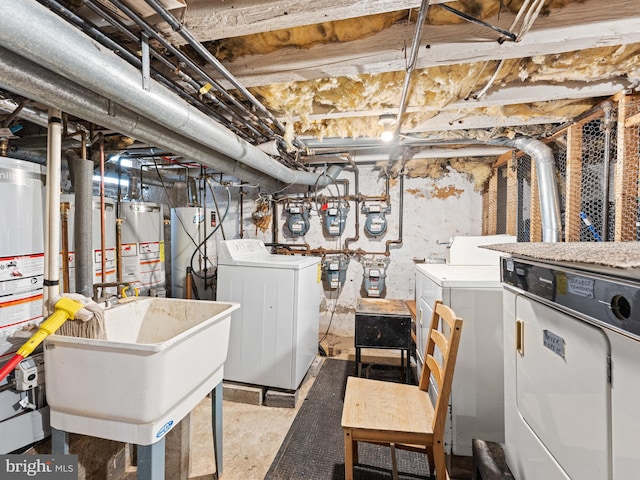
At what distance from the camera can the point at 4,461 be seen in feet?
4.01

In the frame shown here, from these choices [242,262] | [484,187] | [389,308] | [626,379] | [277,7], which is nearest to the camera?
[626,379]

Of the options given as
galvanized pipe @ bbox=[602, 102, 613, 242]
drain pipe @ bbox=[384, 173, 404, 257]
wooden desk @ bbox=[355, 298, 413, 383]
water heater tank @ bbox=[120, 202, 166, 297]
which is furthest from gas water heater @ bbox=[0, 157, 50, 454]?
drain pipe @ bbox=[384, 173, 404, 257]

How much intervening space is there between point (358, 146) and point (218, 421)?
237 centimetres

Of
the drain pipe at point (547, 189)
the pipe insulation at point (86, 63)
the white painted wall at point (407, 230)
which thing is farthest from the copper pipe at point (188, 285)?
the drain pipe at point (547, 189)

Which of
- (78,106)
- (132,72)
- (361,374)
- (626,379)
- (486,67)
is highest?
(486,67)

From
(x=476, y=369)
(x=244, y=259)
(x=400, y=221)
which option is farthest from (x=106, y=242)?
(x=400, y=221)

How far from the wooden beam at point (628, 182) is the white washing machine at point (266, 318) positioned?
1997 millimetres

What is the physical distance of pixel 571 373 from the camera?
0.79 meters

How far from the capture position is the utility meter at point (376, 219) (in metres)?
3.70

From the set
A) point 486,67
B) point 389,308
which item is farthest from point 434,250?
point 486,67

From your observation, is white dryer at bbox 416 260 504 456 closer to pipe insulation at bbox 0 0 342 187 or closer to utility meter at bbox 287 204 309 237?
pipe insulation at bbox 0 0 342 187

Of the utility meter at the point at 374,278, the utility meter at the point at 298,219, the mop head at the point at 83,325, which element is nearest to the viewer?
the mop head at the point at 83,325

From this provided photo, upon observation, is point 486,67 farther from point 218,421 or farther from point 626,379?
point 218,421

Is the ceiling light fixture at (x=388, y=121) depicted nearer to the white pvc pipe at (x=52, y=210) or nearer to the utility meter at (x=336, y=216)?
the utility meter at (x=336, y=216)
